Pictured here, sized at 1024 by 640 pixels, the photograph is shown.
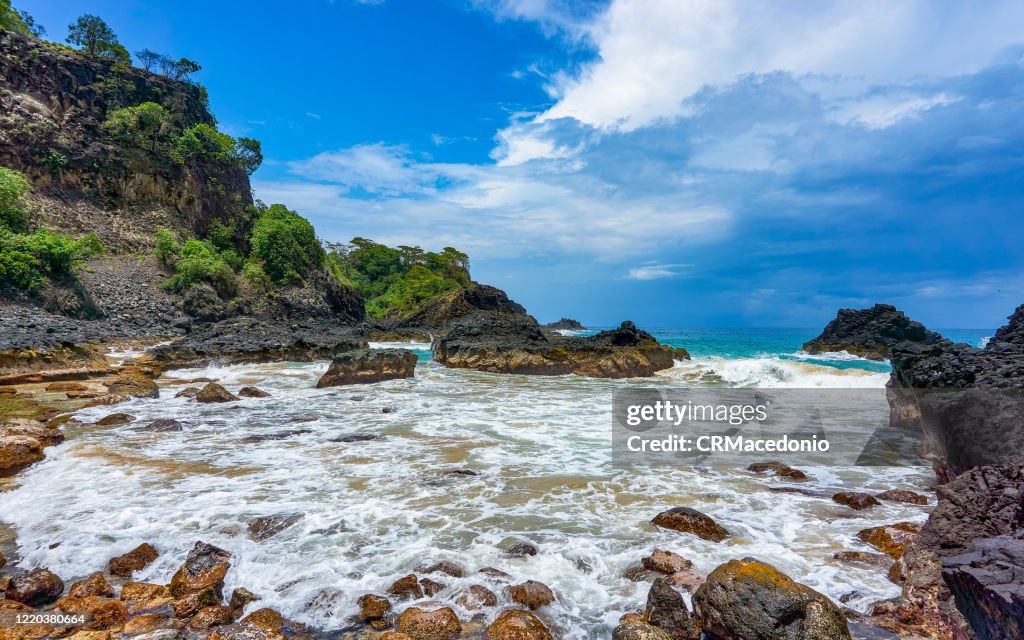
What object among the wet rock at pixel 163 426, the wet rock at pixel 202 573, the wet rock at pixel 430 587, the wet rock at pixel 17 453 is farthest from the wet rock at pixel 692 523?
the wet rock at pixel 163 426

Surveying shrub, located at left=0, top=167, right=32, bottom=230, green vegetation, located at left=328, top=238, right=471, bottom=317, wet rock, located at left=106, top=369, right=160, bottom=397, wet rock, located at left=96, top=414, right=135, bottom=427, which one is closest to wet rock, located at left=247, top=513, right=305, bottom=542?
wet rock, located at left=96, top=414, right=135, bottom=427

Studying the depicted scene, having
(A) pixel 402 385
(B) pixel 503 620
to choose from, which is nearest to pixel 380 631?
(B) pixel 503 620

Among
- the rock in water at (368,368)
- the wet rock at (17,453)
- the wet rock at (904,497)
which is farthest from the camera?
the rock in water at (368,368)

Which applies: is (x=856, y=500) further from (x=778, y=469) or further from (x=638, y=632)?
(x=638, y=632)

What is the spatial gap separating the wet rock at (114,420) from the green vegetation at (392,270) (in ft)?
172

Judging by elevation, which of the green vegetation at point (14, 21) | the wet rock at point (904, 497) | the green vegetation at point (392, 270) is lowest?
the wet rock at point (904, 497)

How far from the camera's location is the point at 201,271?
35062 mm

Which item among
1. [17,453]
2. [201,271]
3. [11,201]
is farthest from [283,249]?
[17,453]

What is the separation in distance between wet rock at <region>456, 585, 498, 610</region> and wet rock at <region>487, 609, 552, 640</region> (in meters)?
0.29

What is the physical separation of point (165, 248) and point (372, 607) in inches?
1656

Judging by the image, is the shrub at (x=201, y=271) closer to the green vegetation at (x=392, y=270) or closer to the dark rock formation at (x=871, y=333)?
the green vegetation at (x=392, y=270)

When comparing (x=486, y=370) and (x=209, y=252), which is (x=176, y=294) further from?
(x=486, y=370)

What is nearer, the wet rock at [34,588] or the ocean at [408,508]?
the wet rock at [34,588]

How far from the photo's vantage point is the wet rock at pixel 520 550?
4.59m
